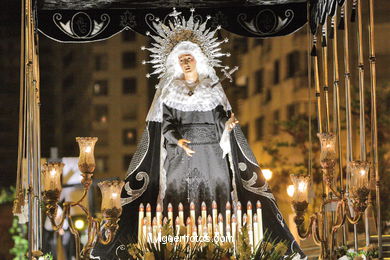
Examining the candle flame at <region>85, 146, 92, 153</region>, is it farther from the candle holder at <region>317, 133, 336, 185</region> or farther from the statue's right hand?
the candle holder at <region>317, 133, 336, 185</region>

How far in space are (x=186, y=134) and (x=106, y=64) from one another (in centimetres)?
653

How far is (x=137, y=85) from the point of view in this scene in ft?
58.3

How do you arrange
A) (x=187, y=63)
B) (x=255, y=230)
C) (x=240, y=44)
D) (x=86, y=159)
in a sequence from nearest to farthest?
(x=86, y=159) < (x=255, y=230) < (x=187, y=63) < (x=240, y=44)

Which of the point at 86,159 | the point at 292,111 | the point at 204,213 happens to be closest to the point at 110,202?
the point at 86,159

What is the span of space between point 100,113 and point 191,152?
6.54 meters

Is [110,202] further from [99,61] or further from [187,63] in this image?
[99,61]

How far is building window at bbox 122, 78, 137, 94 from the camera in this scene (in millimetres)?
17781

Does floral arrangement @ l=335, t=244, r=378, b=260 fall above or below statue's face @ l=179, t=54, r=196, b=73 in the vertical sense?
below

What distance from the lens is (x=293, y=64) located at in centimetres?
1808

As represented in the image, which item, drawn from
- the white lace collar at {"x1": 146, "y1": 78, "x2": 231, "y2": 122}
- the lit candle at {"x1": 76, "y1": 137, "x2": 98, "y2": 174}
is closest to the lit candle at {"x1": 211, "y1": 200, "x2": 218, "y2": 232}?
the white lace collar at {"x1": 146, "y1": 78, "x2": 231, "y2": 122}

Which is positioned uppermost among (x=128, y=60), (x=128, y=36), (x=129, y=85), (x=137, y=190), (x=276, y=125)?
(x=128, y=36)

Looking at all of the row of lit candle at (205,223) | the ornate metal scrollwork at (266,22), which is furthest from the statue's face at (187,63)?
the row of lit candle at (205,223)

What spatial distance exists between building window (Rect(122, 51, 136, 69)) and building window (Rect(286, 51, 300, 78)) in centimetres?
273

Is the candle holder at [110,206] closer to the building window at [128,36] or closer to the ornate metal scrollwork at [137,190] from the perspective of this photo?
the ornate metal scrollwork at [137,190]
